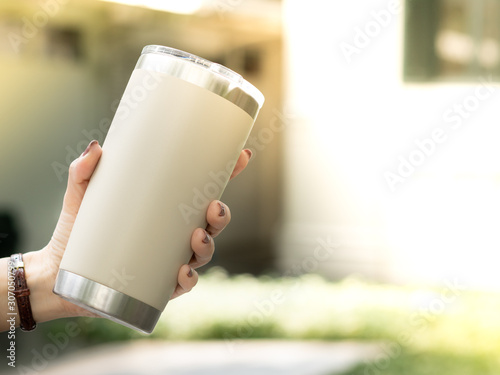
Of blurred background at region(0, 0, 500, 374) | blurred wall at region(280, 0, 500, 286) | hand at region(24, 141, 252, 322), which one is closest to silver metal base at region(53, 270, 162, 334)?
hand at region(24, 141, 252, 322)

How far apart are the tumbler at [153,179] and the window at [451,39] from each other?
4928mm

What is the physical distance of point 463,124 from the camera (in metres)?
5.29

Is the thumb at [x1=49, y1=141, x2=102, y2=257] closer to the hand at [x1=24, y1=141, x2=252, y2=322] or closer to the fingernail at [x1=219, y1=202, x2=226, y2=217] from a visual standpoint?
the hand at [x1=24, y1=141, x2=252, y2=322]

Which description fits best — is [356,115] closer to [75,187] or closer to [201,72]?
[75,187]

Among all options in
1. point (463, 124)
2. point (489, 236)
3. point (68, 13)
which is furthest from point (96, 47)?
point (489, 236)

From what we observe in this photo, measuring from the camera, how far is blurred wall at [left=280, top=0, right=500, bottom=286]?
5.26 metres

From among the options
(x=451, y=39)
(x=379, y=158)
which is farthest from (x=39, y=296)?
(x=451, y=39)

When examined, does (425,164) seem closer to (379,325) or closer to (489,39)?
(489,39)

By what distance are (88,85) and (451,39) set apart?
9.98ft

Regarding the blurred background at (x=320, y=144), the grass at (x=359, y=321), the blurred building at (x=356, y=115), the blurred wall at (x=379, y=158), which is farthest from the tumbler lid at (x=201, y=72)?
the blurred wall at (x=379, y=158)

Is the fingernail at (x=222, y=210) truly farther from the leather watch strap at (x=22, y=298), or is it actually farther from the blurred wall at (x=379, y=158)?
the blurred wall at (x=379, y=158)

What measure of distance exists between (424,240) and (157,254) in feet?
15.7

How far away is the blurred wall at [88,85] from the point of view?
14.2 ft

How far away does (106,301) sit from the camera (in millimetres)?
834
